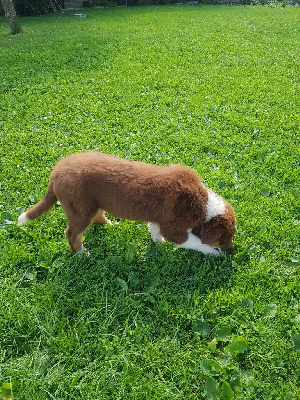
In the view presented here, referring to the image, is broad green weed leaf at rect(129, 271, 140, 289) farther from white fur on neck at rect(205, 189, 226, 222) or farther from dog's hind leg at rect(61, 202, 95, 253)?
white fur on neck at rect(205, 189, 226, 222)

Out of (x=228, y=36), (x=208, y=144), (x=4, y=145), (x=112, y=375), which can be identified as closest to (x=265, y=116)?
(x=208, y=144)

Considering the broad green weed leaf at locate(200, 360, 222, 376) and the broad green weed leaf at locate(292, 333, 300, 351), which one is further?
the broad green weed leaf at locate(292, 333, 300, 351)

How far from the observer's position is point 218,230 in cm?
339

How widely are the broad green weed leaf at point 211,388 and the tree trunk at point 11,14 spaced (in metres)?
15.1

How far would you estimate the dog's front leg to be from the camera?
356cm

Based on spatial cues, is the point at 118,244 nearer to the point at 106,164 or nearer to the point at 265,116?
the point at 106,164

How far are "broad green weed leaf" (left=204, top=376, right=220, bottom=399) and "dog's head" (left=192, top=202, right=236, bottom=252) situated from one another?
130cm

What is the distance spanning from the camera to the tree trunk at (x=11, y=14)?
13141mm

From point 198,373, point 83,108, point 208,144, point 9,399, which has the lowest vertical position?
point 198,373

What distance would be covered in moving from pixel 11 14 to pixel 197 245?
1425 centimetres

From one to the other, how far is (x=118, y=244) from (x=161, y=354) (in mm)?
1345

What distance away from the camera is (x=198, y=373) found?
2715mm

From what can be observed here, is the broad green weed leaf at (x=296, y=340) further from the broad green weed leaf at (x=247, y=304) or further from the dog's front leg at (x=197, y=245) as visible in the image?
the dog's front leg at (x=197, y=245)

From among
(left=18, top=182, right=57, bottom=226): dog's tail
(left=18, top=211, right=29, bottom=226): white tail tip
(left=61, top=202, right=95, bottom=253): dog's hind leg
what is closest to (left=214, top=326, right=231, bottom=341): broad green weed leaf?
(left=61, top=202, right=95, bottom=253): dog's hind leg
